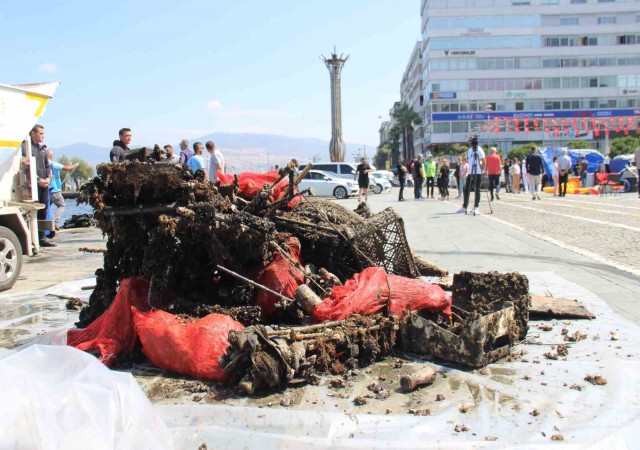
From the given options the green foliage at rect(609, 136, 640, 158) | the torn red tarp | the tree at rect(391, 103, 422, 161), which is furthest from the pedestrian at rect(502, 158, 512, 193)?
the tree at rect(391, 103, 422, 161)

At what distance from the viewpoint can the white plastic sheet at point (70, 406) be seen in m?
2.39

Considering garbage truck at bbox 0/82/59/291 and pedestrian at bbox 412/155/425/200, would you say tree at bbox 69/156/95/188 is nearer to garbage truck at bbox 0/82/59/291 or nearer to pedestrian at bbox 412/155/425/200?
garbage truck at bbox 0/82/59/291

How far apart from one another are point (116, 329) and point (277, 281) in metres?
1.36

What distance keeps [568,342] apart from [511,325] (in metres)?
0.55

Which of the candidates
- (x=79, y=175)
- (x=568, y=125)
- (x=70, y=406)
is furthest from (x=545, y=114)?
(x=70, y=406)

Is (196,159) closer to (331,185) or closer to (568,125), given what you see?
(331,185)

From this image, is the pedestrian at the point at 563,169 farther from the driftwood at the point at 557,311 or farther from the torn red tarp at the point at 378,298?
the torn red tarp at the point at 378,298

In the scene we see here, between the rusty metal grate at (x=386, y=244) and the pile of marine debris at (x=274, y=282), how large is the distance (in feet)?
0.38

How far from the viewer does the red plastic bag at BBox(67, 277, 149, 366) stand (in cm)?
430

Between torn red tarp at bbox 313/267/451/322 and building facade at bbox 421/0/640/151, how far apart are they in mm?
87346

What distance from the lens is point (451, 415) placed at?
321 cm

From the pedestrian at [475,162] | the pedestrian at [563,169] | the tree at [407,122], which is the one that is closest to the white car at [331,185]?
the pedestrian at [563,169]

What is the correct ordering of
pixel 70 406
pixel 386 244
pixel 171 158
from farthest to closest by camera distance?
pixel 171 158, pixel 386 244, pixel 70 406

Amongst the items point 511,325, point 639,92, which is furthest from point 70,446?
point 639,92
